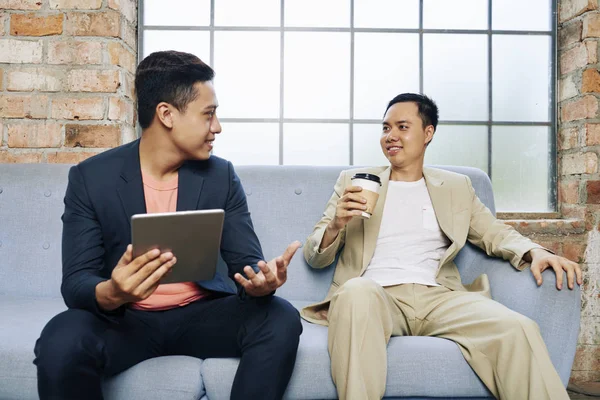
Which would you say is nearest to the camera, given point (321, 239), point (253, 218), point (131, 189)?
point (131, 189)

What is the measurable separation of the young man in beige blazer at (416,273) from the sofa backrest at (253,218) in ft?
0.37

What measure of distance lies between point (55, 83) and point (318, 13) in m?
1.26

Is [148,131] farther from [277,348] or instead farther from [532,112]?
[532,112]

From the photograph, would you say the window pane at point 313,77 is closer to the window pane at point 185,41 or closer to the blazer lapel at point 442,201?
the window pane at point 185,41

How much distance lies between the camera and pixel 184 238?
1.18 metres

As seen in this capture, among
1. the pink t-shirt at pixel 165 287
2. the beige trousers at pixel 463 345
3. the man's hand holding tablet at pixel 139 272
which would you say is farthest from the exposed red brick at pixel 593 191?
the man's hand holding tablet at pixel 139 272

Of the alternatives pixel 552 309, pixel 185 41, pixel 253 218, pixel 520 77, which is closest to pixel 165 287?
pixel 253 218

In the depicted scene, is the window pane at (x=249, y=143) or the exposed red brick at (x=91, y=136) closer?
the exposed red brick at (x=91, y=136)

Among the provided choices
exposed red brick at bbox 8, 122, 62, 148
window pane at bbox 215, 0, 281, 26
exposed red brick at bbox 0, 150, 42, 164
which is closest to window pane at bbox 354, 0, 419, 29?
window pane at bbox 215, 0, 281, 26

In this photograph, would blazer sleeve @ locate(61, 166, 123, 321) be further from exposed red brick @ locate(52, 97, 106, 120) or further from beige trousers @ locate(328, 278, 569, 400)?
exposed red brick @ locate(52, 97, 106, 120)

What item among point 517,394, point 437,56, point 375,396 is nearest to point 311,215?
point 375,396

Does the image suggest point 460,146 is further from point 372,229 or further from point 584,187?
point 372,229

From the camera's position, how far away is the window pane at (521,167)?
9.10ft

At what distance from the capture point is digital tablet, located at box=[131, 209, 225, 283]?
1.11 metres
